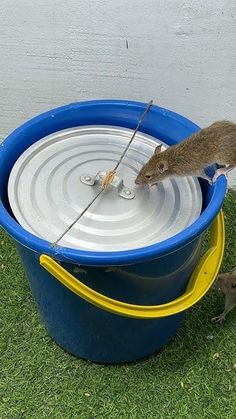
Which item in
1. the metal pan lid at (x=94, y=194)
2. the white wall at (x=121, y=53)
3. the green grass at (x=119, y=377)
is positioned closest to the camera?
the metal pan lid at (x=94, y=194)

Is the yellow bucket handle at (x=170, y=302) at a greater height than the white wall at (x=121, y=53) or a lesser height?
lesser

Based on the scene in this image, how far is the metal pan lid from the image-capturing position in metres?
1.33

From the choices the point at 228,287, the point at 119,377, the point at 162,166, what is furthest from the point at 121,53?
the point at 119,377

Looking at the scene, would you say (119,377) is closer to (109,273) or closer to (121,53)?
(109,273)

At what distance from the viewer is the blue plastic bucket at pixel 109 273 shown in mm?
1217

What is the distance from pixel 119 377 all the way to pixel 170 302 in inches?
12.7

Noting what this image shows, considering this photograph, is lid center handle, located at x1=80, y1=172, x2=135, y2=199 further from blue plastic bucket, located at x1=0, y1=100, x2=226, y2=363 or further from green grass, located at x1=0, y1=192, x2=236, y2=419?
green grass, located at x1=0, y1=192, x2=236, y2=419

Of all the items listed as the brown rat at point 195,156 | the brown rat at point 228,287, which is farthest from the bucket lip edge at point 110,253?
the brown rat at point 228,287

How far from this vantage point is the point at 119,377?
5.20ft

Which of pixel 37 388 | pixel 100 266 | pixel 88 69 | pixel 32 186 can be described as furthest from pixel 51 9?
pixel 37 388

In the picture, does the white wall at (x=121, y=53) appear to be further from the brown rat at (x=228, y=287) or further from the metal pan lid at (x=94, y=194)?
Answer: the brown rat at (x=228, y=287)

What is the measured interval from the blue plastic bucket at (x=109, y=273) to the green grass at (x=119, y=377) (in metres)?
0.06

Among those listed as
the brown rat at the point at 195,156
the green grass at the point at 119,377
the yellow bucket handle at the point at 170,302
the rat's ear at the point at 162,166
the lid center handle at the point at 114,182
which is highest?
the brown rat at the point at 195,156

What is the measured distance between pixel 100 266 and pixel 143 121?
0.50 meters
